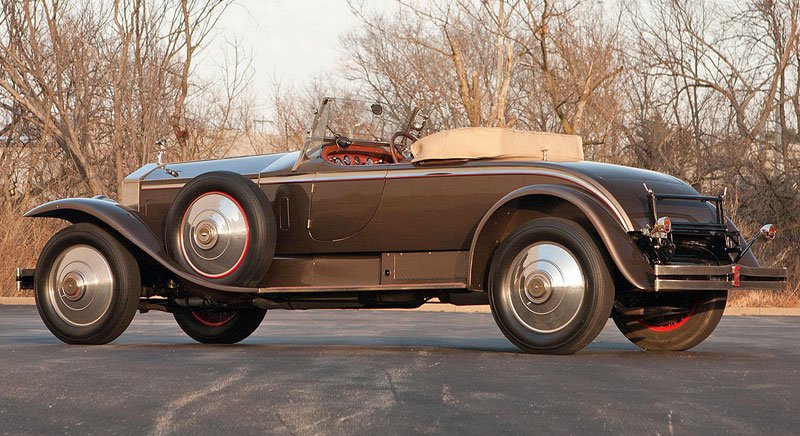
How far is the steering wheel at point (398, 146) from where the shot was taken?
1070 centimetres

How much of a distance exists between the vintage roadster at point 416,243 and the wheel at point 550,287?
11 mm

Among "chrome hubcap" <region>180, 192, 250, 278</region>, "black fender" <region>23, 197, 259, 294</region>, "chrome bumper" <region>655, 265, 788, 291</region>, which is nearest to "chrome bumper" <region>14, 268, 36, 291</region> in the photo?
"black fender" <region>23, 197, 259, 294</region>

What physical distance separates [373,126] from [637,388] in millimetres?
5082

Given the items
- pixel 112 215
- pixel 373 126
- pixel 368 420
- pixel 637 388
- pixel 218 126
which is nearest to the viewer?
pixel 368 420

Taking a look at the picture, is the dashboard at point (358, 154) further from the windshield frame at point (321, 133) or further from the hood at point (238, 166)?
the hood at point (238, 166)

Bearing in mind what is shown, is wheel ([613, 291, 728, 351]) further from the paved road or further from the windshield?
the windshield

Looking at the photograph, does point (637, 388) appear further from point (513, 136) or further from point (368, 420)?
point (513, 136)

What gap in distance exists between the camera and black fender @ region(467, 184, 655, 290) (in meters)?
8.22

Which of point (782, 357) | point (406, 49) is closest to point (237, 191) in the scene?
point (782, 357)

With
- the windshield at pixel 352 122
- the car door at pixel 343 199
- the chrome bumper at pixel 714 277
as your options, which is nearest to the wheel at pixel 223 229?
the car door at pixel 343 199

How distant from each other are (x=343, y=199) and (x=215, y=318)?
2128 mm

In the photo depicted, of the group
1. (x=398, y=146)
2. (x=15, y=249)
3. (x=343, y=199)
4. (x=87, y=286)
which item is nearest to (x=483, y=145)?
(x=343, y=199)

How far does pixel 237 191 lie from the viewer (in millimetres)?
9562

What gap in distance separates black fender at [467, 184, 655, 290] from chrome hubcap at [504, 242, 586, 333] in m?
0.30
